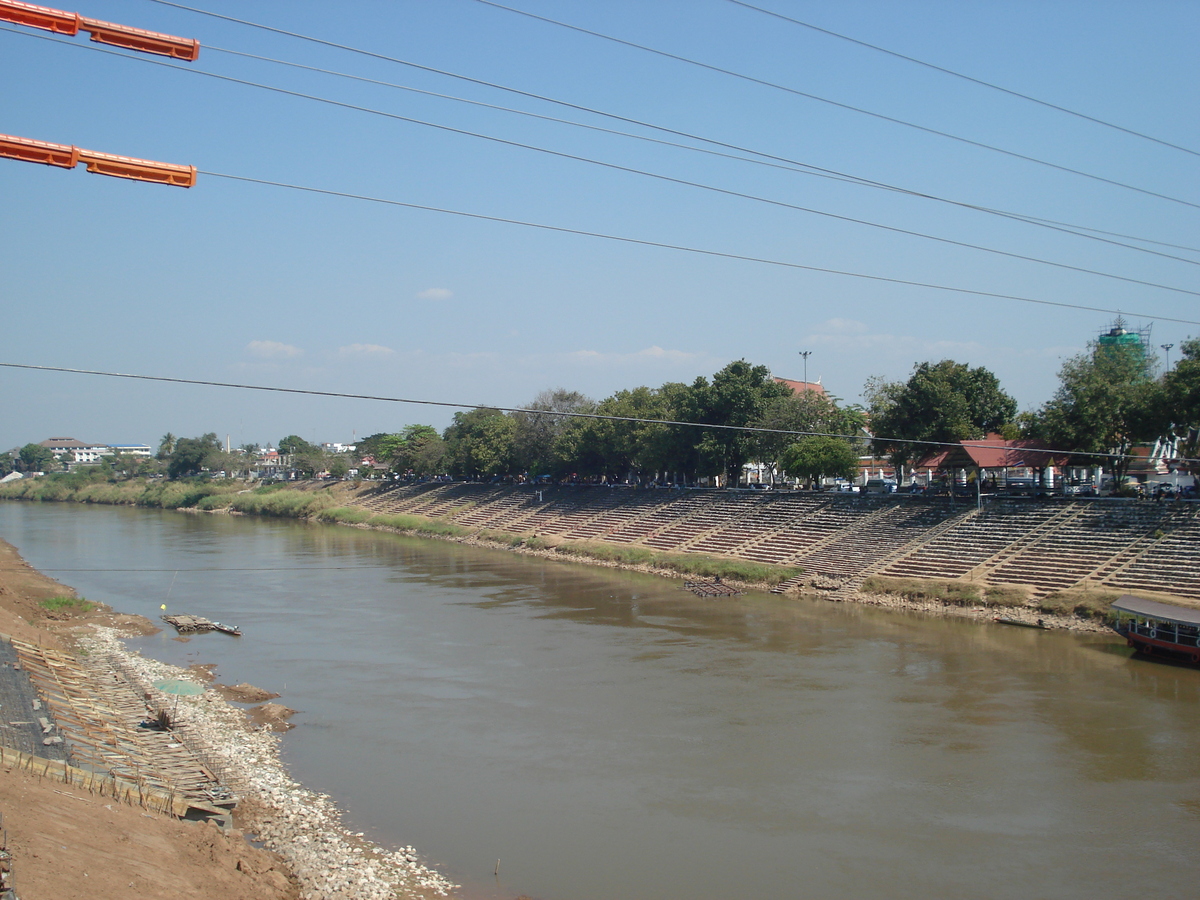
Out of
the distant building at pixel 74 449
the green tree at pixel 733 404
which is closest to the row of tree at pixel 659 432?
the green tree at pixel 733 404

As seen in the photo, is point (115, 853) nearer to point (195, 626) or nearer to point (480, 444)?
point (195, 626)

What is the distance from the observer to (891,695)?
20516mm

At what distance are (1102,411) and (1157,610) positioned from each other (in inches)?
→ 445

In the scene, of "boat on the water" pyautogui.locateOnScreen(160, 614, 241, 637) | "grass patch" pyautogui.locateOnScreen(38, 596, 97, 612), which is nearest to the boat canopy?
"boat on the water" pyautogui.locateOnScreen(160, 614, 241, 637)

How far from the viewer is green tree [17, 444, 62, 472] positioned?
151375mm

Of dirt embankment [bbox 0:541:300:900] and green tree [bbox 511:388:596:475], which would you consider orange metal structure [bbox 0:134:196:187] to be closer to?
dirt embankment [bbox 0:541:300:900]

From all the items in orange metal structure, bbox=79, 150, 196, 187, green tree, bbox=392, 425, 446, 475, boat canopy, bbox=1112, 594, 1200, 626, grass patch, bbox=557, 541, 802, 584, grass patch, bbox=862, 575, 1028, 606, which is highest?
orange metal structure, bbox=79, 150, 196, 187

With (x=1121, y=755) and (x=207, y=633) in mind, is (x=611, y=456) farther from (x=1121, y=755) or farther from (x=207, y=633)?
(x=1121, y=755)

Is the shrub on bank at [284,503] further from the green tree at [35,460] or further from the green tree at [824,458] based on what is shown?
the green tree at [35,460]

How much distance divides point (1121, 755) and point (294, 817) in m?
15.7

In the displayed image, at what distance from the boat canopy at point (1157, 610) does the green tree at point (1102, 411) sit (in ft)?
25.1

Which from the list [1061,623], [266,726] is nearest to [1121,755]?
[1061,623]

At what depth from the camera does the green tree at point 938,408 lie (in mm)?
36406

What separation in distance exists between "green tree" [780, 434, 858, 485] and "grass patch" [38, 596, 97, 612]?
3298 cm
